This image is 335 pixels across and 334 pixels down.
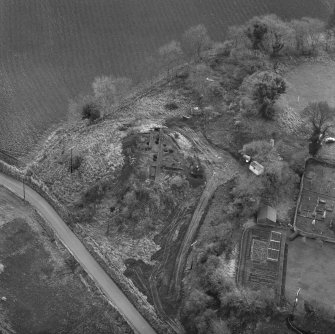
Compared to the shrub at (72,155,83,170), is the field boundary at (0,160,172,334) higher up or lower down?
lower down

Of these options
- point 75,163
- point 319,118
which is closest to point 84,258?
point 75,163

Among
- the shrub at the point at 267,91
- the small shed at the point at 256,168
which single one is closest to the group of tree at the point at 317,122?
the shrub at the point at 267,91

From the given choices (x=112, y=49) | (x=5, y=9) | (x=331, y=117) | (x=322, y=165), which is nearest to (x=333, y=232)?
(x=322, y=165)

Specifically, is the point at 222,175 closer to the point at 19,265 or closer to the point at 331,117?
the point at 331,117

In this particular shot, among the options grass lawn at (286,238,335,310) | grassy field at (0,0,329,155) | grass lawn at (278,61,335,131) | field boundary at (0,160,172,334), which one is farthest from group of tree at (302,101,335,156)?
field boundary at (0,160,172,334)

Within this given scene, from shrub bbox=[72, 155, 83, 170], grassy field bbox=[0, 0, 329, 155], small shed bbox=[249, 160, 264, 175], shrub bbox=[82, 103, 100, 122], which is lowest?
small shed bbox=[249, 160, 264, 175]

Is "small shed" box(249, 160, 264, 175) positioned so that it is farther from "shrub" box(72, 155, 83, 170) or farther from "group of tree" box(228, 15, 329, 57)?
"group of tree" box(228, 15, 329, 57)

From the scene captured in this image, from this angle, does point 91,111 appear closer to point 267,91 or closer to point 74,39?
point 74,39
